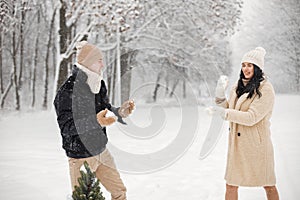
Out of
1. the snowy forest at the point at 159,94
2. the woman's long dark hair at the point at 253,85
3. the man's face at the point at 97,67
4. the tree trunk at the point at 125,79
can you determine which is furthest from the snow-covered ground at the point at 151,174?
the tree trunk at the point at 125,79

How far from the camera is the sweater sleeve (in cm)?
249

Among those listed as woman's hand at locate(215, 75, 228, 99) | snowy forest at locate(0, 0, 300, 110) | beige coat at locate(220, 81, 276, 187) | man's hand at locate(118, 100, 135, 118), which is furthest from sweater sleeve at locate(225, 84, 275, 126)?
snowy forest at locate(0, 0, 300, 110)

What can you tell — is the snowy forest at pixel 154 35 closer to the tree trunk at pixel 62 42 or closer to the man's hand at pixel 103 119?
the tree trunk at pixel 62 42

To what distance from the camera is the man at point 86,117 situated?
2303 millimetres

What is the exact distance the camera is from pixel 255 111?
248 centimetres

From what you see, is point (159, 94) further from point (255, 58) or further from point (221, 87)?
point (255, 58)

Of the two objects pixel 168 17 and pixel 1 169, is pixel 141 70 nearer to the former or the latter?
pixel 168 17

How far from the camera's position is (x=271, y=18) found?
1446cm

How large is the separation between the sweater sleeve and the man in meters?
0.78

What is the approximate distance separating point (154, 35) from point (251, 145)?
10.3 metres

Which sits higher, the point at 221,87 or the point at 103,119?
the point at 221,87

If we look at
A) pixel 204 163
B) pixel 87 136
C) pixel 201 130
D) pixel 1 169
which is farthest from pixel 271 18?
pixel 87 136

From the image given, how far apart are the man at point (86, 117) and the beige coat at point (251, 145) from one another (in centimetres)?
80

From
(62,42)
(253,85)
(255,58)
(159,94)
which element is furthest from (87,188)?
(159,94)
